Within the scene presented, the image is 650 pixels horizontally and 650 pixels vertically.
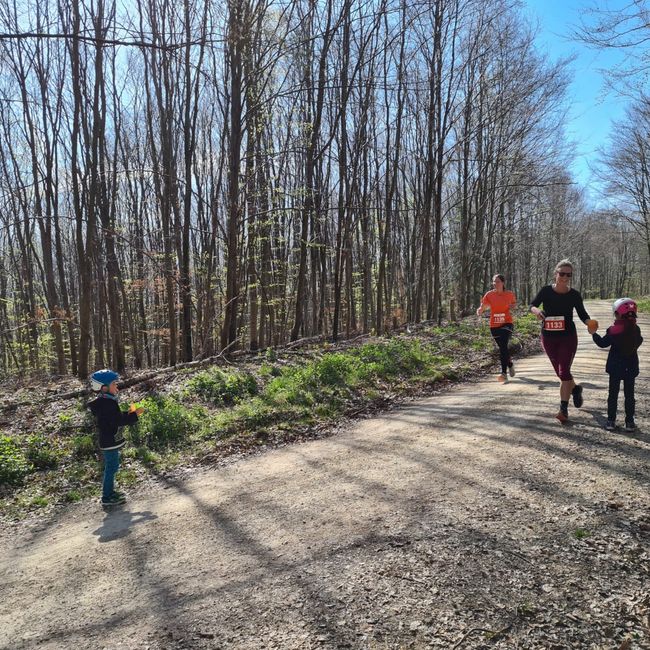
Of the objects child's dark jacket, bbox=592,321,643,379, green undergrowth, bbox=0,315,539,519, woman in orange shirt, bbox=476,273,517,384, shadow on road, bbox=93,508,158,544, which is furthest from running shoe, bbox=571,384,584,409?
shadow on road, bbox=93,508,158,544

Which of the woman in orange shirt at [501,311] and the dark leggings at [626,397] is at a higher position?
the woman in orange shirt at [501,311]

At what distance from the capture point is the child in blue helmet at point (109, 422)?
4988mm

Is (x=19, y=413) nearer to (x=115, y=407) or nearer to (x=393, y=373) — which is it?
(x=115, y=407)

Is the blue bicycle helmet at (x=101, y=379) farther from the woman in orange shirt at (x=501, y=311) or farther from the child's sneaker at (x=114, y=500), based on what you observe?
the woman in orange shirt at (x=501, y=311)

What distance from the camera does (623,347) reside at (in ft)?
16.7

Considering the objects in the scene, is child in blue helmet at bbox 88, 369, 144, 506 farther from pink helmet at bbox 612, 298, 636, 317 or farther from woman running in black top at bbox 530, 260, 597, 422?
pink helmet at bbox 612, 298, 636, 317

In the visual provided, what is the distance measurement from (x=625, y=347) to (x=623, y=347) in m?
0.02

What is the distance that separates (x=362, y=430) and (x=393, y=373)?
2957mm

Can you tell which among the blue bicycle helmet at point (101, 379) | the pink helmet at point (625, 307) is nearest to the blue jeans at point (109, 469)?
the blue bicycle helmet at point (101, 379)

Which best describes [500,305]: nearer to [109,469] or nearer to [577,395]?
[577,395]

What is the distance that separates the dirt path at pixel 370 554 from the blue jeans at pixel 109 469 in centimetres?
27

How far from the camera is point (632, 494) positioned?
392 centimetres

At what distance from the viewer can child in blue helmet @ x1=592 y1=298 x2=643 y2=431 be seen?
5.08 metres

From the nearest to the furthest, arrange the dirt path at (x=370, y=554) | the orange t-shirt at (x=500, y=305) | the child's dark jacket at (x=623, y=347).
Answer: the dirt path at (x=370, y=554), the child's dark jacket at (x=623, y=347), the orange t-shirt at (x=500, y=305)
